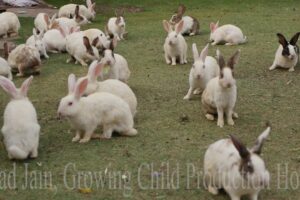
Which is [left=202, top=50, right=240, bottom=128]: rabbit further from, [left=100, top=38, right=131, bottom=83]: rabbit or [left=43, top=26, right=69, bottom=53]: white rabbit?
[left=43, top=26, right=69, bottom=53]: white rabbit

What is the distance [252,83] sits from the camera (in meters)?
8.23

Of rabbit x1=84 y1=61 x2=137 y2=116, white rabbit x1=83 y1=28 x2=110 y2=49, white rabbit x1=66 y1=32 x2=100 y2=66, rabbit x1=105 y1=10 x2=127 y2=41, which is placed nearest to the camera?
rabbit x1=84 y1=61 x2=137 y2=116

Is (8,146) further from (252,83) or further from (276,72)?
(276,72)

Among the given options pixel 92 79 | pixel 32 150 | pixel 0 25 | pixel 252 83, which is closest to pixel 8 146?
pixel 32 150

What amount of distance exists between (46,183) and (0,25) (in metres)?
7.94

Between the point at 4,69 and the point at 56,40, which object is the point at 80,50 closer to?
the point at 56,40

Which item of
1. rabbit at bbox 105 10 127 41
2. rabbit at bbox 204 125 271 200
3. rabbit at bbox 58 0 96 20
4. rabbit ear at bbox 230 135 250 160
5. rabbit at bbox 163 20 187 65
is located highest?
rabbit ear at bbox 230 135 250 160

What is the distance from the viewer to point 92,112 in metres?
5.77

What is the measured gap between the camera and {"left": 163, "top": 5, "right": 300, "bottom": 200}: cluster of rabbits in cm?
406

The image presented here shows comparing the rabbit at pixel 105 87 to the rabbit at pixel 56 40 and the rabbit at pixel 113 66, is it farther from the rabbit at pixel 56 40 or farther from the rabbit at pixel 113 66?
the rabbit at pixel 56 40

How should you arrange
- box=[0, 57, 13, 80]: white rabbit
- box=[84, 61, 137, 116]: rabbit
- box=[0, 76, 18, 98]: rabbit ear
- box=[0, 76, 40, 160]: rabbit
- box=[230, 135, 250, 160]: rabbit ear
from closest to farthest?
box=[230, 135, 250, 160]: rabbit ear, box=[0, 76, 40, 160]: rabbit, box=[0, 76, 18, 98]: rabbit ear, box=[84, 61, 137, 116]: rabbit, box=[0, 57, 13, 80]: white rabbit

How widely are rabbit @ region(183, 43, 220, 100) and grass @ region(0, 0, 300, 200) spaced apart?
22cm

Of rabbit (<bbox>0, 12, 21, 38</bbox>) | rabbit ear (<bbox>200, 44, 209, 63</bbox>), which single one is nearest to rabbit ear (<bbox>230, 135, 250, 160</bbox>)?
rabbit ear (<bbox>200, 44, 209, 63</bbox>)

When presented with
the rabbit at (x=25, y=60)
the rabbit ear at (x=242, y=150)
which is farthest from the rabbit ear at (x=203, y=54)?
the rabbit ear at (x=242, y=150)
